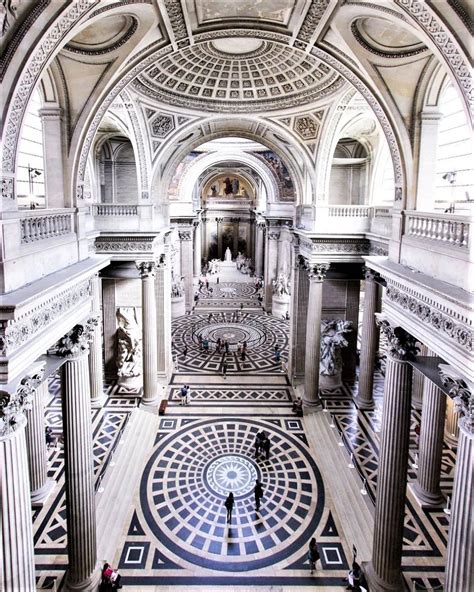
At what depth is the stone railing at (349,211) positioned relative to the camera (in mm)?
15927

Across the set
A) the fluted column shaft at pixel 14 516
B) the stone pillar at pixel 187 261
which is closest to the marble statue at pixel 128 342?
the fluted column shaft at pixel 14 516

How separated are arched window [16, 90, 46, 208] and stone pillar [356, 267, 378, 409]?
417 inches

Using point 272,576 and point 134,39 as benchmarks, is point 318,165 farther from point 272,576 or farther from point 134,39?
point 272,576

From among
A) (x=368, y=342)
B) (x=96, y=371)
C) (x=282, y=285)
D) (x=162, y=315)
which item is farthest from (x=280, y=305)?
(x=96, y=371)

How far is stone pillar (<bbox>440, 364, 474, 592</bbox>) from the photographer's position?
5691 millimetres

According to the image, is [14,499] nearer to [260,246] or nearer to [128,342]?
[128,342]

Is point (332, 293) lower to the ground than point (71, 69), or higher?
lower

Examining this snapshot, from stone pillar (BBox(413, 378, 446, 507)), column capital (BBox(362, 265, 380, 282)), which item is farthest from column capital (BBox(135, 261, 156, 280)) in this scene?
stone pillar (BBox(413, 378, 446, 507))

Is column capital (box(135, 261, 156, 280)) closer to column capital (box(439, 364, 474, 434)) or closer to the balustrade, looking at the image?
the balustrade

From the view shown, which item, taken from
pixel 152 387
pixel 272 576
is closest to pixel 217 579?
pixel 272 576

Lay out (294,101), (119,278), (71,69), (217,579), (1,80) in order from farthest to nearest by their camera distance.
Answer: (119,278)
(294,101)
(217,579)
(71,69)
(1,80)

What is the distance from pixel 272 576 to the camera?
9.70m

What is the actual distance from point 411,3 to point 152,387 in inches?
556

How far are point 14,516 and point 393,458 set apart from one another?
622 centimetres
